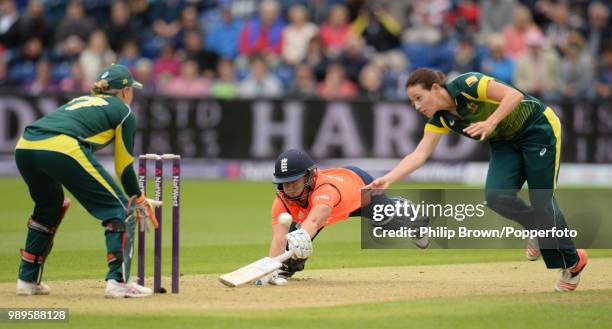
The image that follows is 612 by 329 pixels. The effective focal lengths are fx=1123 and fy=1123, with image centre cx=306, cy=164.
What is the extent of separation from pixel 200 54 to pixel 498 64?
5795 mm

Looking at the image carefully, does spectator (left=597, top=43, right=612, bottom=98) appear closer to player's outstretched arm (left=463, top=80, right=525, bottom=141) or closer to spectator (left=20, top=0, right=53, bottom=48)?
spectator (left=20, top=0, right=53, bottom=48)

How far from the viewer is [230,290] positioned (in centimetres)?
917

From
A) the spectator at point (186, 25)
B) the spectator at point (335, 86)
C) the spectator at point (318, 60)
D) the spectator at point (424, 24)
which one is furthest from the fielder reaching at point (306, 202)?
the spectator at point (186, 25)

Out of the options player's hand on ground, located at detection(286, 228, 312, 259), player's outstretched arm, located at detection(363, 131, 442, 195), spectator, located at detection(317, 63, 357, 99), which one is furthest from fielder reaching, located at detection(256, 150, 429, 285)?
spectator, located at detection(317, 63, 357, 99)

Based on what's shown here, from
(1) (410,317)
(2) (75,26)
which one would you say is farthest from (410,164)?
(2) (75,26)

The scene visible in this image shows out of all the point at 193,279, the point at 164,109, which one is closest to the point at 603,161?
the point at 164,109

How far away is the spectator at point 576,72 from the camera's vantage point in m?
21.5

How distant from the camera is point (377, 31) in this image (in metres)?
22.5

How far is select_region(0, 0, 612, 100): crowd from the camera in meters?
21.4

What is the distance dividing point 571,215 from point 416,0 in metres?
13.2

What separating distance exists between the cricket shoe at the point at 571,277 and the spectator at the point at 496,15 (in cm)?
1440

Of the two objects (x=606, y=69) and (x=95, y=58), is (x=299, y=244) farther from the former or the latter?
(x=606, y=69)

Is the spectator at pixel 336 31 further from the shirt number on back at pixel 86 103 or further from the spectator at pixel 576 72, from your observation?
the shirt number on back at pixel 86 103

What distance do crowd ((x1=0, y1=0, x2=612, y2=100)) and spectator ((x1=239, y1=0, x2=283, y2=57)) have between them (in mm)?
20
